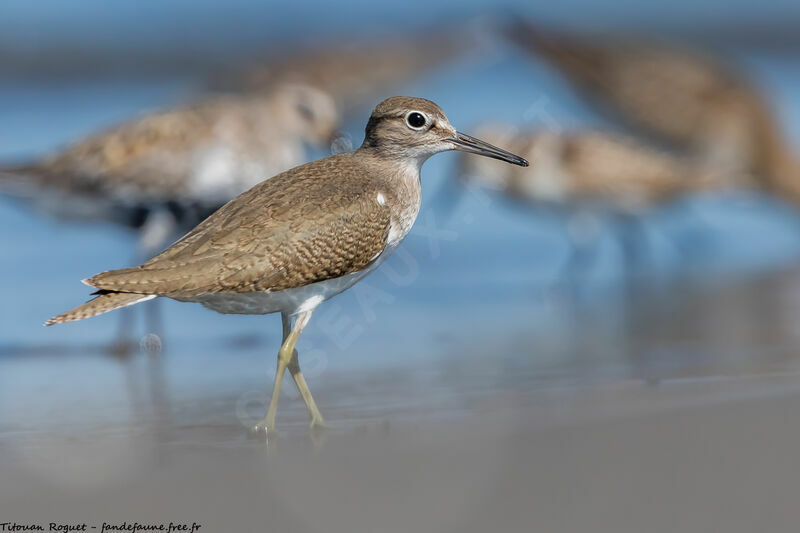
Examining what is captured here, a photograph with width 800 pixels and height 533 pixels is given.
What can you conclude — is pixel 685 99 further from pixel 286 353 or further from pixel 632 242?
pixel 286 353

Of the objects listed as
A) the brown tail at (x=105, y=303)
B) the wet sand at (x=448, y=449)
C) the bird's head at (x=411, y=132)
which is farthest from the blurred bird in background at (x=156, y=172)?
the brown tail at (x=105, y=303)

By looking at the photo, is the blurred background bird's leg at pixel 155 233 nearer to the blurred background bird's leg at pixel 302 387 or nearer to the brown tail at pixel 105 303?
the blurred background bird's leg at pixel 302 387

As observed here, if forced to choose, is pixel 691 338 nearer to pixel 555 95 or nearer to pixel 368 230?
pixel 368 230

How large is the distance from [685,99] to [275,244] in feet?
29.3

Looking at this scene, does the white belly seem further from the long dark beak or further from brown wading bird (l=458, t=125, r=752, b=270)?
brown wading bird (l=458, t=125, r=752, b=270)

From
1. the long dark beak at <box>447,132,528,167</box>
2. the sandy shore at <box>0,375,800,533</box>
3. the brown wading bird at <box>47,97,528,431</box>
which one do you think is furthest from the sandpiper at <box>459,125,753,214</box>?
the sandy shore at <box>0,375,800,533</box>

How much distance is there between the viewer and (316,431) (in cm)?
511

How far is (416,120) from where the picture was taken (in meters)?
6.10

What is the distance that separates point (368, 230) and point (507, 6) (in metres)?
13.1

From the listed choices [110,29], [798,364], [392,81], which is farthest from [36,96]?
[798,364]

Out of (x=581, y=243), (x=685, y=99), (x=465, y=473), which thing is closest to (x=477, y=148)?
(x=465, y=473)

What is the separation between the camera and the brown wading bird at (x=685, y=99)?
43.0 feet

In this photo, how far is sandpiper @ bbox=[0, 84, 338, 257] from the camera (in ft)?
28.8

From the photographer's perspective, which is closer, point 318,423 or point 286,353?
point 318,423
